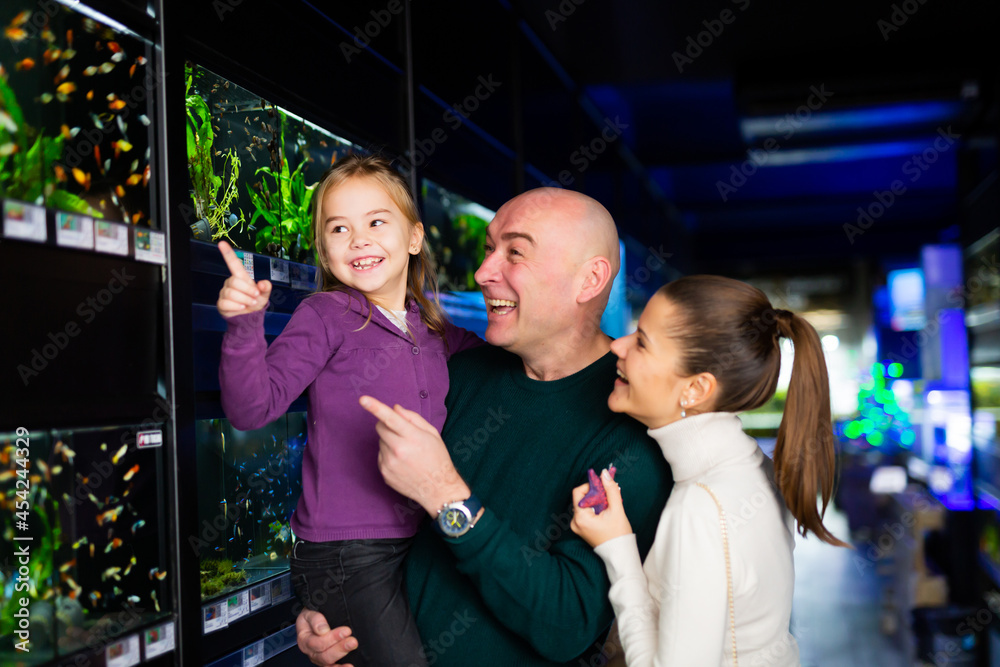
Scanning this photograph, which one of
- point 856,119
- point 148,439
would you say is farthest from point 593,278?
point 856,119

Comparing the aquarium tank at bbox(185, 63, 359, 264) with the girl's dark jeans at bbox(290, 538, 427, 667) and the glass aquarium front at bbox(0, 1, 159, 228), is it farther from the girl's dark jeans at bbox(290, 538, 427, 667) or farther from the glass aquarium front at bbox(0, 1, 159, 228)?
the girl's dark jeans at bbox(290, 538, 427, 667)

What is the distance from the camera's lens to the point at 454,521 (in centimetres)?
144

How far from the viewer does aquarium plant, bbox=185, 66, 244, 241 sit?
183 centimetres

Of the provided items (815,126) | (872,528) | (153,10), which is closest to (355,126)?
(153,10)

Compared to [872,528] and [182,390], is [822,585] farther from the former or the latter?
[182,390]

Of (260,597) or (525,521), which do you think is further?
(260,597)

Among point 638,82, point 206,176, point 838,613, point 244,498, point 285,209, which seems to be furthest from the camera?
point 838,613

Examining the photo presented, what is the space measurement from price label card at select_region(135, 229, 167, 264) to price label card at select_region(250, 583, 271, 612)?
84cm

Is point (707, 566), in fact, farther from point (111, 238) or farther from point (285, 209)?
point (285, 209)

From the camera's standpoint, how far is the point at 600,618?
1517 mm

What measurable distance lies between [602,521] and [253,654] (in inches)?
39.5

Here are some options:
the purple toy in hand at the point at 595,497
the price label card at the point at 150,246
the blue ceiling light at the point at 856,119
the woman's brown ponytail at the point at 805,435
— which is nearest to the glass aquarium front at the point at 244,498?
the price label card at the point at 150,246

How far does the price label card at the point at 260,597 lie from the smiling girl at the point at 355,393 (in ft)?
1.10

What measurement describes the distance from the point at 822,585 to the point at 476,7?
6.29 m
